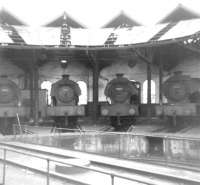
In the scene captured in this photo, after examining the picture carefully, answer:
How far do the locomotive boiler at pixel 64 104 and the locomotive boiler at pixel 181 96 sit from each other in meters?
5.63

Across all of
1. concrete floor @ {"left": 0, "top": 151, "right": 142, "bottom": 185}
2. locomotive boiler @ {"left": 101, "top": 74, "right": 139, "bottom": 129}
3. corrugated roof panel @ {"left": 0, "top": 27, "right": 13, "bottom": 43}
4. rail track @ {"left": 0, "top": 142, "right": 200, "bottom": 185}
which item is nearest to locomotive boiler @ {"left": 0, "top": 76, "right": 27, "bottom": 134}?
corrugated roof panel @ {"left": 0, "top": 27, "right": 13, "bottom": 43}

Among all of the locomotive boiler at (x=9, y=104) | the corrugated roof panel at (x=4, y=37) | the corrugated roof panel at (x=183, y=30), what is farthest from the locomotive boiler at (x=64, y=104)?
the corrugated roof panel at (x=183, y=30)

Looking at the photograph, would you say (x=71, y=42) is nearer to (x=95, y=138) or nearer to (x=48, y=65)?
(x=48, y=65)

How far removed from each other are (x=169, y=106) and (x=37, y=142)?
387 inches

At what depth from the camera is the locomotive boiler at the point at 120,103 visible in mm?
24688

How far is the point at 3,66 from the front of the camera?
28500 millimetres

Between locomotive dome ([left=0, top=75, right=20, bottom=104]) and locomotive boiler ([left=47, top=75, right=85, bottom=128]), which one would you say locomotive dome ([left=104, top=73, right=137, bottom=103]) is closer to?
locomotive boiler ([left=47, top=75, right=85, bottom=128])

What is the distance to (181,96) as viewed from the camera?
2394 cm

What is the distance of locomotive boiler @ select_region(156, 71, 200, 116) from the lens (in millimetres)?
22938

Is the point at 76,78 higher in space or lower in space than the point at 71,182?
higher

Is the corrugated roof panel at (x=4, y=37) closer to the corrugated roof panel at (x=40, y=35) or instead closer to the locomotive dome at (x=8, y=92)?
the corrugated roof panel at (x=40, y=35)

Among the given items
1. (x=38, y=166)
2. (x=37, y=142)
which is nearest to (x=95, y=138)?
(x=37, y=142)

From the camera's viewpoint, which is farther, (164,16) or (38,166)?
(164,16)

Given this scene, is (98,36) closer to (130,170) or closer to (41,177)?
(130,170)
